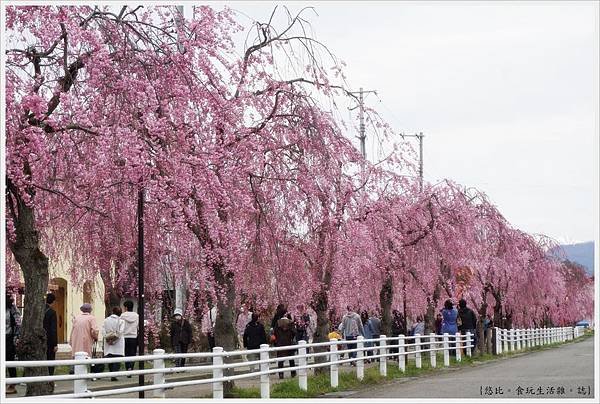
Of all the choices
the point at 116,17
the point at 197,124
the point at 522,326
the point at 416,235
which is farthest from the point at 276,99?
the point at 522,326

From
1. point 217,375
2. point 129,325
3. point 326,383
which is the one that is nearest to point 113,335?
point 129,325

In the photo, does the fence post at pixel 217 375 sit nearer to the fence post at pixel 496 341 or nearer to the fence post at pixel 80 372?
the fence post at pixel 80 372

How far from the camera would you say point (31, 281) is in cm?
1577

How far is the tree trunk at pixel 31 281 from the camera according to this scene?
15703 mm

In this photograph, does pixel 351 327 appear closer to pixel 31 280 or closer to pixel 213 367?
pixel 213 367

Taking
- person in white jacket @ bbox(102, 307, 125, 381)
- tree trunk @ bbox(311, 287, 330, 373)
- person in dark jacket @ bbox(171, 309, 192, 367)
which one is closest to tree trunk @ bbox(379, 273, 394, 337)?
person in dark jacket @ bbox(171, 309, 192, 367)

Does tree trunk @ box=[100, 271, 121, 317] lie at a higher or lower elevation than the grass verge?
higher

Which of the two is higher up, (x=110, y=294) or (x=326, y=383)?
(x=110, y=294)

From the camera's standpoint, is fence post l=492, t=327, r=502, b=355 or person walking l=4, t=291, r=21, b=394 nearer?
person walking l=4, t=291, r=21, b=394

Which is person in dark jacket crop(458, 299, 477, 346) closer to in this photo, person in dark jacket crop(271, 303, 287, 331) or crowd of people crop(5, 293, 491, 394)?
crowd of people crop(5, 293, 491, 394)

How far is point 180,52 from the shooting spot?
1644 centimetres

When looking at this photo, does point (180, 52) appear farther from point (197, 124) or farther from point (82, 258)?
point (82, 258)

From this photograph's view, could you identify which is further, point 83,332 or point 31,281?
point 83,332

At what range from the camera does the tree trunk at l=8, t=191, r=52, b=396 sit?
51.5 ft
